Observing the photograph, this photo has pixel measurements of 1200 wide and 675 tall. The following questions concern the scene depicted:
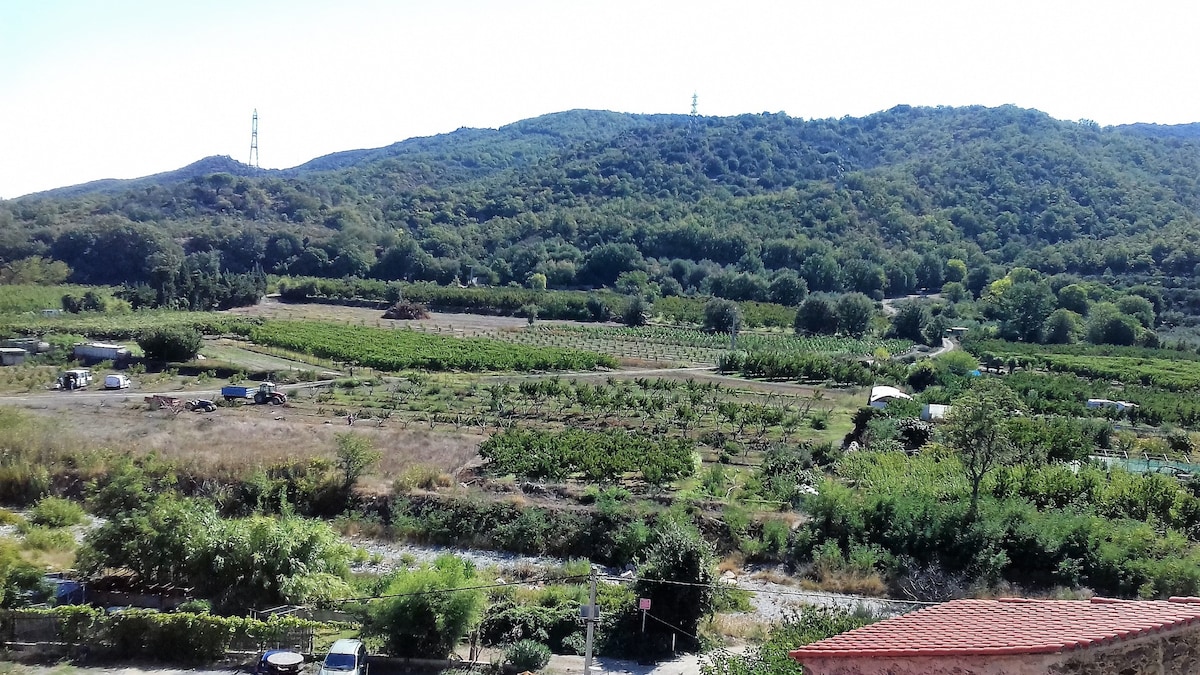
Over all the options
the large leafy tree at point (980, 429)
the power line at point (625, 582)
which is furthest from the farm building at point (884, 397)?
the power line at point (625, 582)

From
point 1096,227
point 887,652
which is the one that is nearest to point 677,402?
point 887,652

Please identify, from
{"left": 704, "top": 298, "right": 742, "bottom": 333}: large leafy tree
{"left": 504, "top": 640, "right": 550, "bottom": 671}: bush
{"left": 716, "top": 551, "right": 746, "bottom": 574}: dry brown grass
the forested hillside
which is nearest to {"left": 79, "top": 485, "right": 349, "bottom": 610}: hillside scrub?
{"left": 504, "top": 640, "right": 550, "bottom": 671}: bush

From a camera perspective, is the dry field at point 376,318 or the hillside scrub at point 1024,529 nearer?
the hillside scrub at point 1024,529

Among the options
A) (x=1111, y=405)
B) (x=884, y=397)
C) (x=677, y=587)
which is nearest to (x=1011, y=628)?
(x=677, y=587)

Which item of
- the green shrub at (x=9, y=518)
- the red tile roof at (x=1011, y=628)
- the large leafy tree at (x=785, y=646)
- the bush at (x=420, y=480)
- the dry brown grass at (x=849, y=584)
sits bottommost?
the dry brown grass at (x=849, y=584)

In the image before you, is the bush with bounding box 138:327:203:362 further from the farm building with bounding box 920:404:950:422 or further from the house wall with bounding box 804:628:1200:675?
the house wall with bounding box 804:628:1200:675

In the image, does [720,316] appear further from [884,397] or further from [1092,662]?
[1092,662]

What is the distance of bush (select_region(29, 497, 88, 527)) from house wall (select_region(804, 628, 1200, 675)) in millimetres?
22451

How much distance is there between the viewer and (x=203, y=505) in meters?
19.1

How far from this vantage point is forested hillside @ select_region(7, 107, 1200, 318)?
106 m

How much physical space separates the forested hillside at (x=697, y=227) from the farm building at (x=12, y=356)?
1084 inches

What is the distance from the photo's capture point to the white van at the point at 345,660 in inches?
535

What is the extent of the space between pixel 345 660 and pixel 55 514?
506 inches

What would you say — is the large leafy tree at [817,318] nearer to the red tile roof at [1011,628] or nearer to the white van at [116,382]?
the white van at [116,382]
